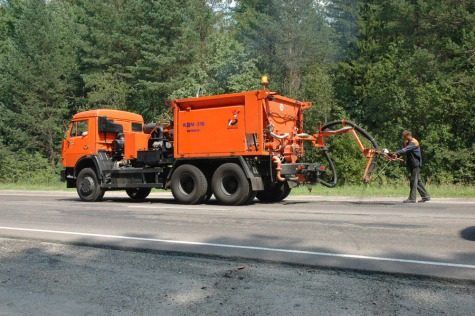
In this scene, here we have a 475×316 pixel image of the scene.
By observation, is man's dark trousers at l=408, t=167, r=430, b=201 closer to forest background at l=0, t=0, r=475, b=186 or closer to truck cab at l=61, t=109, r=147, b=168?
truck cab at l=61, t=109, r=147, b=168

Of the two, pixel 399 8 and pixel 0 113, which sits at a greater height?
pixel 399 8

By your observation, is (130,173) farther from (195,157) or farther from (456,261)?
(456,261)

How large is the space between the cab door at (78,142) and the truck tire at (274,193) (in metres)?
5.82

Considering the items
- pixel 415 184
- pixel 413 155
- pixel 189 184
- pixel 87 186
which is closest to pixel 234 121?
pixel 189 184

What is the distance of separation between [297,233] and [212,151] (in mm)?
6141

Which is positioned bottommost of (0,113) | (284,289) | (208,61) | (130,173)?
(284,289)

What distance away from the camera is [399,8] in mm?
31453

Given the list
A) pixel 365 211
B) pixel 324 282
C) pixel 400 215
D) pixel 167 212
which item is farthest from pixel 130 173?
pixel 324 282

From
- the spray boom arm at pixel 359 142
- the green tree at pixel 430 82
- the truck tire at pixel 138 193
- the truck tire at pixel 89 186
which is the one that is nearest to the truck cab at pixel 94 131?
the truck tire at pixel 89 186

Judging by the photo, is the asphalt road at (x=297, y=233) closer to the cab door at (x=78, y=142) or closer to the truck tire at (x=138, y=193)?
the cab door at (x=78, y=142)

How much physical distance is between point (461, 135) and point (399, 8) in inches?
352

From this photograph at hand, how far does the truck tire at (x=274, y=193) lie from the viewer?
1467 cm

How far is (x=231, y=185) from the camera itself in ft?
44.5

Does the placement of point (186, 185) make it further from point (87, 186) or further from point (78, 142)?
point (78, 142)
